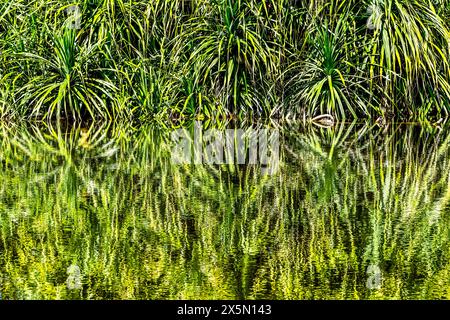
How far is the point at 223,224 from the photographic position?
4.89 meters

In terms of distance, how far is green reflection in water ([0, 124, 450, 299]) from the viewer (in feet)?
12.3

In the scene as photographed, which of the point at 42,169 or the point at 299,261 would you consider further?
the point at 42,169

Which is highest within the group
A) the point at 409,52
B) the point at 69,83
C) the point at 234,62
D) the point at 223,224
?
the point at 409,52

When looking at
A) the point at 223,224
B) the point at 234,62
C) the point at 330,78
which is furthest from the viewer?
the point at 234,62

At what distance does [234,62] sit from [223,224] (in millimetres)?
5724

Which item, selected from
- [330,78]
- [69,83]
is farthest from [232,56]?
[69,83]

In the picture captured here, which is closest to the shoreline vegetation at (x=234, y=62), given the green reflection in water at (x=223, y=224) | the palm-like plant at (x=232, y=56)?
the palm-like plant at (x=232, y=56)

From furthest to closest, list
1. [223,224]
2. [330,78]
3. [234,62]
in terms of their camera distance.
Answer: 1. [234,62]
2. [330,78]
3. [223,224]

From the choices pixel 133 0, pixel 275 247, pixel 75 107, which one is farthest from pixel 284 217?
pixel 133 0

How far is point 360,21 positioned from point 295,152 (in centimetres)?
339

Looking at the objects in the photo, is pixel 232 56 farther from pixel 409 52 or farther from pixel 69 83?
pixel 409 52

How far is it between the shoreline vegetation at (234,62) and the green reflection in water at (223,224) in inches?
88.4
